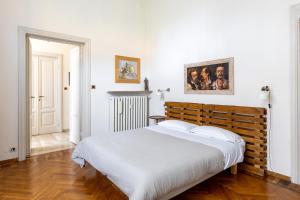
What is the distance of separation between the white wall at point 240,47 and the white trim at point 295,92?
0.20ft

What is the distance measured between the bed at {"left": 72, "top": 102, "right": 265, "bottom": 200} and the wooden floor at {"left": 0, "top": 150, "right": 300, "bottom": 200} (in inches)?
8.7

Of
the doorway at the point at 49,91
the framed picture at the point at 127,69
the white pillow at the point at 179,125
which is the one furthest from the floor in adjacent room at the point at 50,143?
the white pillow at the point at 179,125

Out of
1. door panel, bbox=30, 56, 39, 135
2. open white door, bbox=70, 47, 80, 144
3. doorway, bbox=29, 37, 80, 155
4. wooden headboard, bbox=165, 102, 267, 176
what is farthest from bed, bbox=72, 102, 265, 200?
door panel, bbox=30, 56, 39, 135

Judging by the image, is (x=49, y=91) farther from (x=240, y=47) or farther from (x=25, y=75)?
(x=240, y=47)

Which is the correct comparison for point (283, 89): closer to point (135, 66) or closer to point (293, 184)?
point (293, 184)

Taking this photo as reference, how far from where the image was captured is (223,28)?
313cm

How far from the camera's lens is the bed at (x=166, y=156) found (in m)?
1.66

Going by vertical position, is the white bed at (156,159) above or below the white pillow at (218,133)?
below

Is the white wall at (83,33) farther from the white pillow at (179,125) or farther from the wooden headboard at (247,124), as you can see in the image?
the wooden headboard at (247,124)

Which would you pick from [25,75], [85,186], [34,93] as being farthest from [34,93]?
[85,186]

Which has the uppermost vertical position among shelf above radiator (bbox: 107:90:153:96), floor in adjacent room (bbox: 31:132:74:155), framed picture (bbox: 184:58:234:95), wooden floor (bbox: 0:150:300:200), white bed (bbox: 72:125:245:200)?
framed picture (bbox: 184:58:234:95)

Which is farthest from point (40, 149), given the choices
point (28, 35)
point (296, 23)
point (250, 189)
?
point (296, 23)

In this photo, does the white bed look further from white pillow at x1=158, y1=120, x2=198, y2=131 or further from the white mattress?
white pillow at x1=158, y1=120, x2=198, y2=131

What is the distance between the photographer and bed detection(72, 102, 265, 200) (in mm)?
1657
